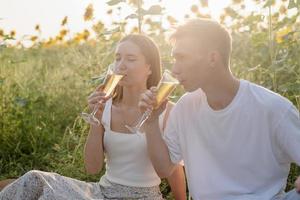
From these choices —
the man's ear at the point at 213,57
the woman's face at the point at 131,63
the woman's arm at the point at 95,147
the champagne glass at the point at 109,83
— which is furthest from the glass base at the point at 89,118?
the man's ear at the point at 213,57

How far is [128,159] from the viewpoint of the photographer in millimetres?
3357

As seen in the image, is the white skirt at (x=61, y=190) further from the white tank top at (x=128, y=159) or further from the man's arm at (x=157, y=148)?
the man's arm at (x=157, y=148)

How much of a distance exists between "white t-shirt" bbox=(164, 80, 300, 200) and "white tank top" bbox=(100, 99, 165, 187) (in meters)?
0.38

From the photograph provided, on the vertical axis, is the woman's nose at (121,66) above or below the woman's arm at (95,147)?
above

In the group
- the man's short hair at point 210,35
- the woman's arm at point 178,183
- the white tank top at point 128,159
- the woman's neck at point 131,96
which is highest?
the man's short hair at point 210,35

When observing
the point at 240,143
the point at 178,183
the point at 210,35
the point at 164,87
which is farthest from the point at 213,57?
the point at 178,183

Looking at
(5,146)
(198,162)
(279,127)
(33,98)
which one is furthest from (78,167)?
(279,127)

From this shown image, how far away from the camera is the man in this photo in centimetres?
277

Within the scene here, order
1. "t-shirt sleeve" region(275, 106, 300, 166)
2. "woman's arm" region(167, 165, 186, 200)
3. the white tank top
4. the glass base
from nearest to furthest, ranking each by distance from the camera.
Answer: "t-shirt sleeve" region(275, 106, 300, 166) → the glass base → the white tank top → "woman's arm" region(167, 165, 186, 200)

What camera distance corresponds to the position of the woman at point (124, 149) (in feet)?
10.6

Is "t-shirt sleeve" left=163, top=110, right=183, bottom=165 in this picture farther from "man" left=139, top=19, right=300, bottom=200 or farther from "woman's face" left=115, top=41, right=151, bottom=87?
"woman's face" left=115, top=41, right=151, bottom=87

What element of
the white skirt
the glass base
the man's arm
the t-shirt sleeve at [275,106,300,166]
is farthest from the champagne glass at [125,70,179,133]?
the white skirt

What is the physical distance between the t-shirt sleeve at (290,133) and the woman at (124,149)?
0.68 metres

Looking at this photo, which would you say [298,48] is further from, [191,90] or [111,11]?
[191,90]
